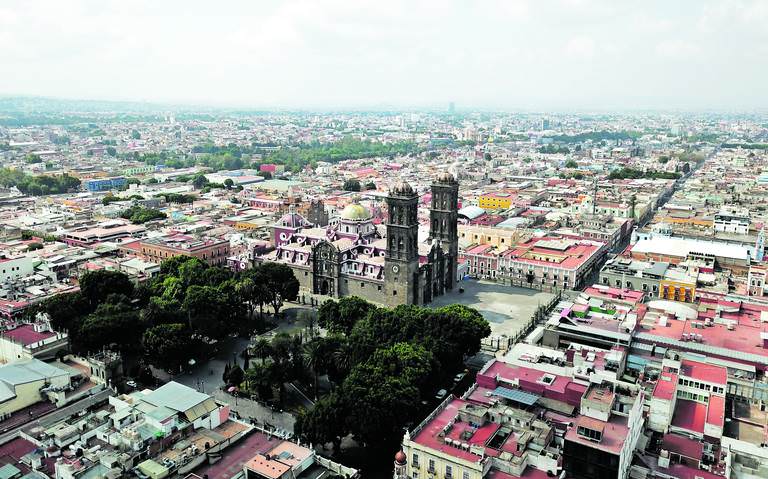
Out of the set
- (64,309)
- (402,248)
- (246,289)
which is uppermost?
(402,248)

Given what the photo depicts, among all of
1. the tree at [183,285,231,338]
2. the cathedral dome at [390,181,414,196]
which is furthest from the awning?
the cathedral dome at [390,181,414,196]

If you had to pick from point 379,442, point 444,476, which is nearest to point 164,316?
point 379,442

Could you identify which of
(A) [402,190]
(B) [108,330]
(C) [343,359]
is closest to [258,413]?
(C) [343,359]

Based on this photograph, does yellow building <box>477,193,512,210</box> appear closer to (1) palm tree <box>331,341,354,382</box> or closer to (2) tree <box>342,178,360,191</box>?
(2) tree <box>342,178,360,191</box>

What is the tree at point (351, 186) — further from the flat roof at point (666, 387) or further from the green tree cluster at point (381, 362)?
the flat roof at point (666, 387)

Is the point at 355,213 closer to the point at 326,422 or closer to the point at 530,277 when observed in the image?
the point at 530,277

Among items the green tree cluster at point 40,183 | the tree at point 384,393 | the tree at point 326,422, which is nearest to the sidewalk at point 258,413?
the tree at point 326,422

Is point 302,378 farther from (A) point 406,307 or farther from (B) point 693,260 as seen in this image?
(B) point 693,260
